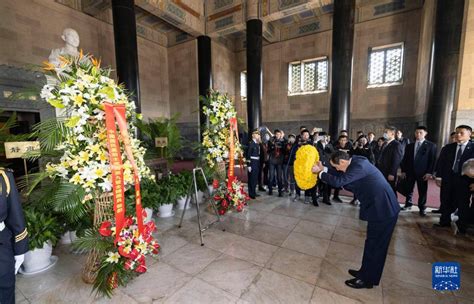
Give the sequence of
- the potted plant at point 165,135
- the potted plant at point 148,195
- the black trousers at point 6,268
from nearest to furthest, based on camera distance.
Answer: the black trousers at point 6,268 → the potted plant at point 148,195 → the potted plant at point 165,135

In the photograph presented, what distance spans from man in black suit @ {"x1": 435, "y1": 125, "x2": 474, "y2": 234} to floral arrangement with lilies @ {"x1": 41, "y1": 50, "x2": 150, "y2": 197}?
17.1 feet

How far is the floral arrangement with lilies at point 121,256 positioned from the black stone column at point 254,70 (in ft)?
27.0

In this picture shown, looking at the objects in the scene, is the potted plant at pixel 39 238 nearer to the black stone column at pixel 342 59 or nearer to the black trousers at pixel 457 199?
the black trousers at pixel 457 199

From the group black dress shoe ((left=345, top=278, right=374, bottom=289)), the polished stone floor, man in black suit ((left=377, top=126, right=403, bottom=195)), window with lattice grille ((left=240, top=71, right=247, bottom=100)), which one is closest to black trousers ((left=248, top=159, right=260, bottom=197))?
the polished stone floor

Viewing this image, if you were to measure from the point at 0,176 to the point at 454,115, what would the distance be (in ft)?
30.3

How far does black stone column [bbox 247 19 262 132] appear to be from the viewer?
31.7 ft

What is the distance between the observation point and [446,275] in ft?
6.30

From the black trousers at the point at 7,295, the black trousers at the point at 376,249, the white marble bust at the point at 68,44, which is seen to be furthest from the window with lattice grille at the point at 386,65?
the black trousers at the point at 7,295

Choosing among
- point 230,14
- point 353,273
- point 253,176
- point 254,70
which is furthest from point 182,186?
point 230,14

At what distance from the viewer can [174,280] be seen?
2.51 m

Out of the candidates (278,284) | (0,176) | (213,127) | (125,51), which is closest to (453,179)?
(278,284)

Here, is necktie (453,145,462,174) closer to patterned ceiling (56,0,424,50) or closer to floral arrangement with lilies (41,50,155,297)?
floral arrangement with lilies (41,50,155,297)

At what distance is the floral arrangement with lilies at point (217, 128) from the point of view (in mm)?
4293

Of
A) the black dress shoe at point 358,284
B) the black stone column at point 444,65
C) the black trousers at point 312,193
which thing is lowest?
the black dress shoe at point 358,284
